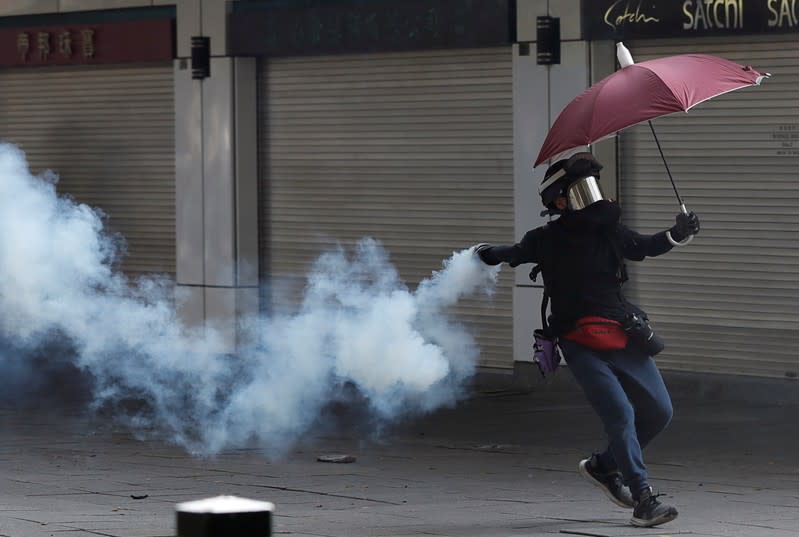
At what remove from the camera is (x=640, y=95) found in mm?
8570

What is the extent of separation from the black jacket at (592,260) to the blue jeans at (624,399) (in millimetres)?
194

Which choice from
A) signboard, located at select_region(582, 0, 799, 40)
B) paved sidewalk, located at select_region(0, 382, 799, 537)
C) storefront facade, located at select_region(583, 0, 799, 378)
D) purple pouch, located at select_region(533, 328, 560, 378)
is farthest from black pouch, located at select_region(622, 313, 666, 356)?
signboard, located at select_region(582, 0, 799, 40)

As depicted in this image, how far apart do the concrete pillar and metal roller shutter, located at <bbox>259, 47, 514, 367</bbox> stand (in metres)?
0.18

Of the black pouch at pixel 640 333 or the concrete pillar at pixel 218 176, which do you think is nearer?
the black pouch at pixel 640 333

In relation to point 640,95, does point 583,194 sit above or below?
below

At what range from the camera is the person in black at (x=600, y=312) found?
8438mm

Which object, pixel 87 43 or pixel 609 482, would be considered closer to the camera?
pixel 609 482

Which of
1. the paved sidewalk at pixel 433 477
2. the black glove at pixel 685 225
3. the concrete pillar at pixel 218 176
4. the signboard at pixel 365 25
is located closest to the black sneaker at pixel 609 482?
the paved sidewalk at pixel 433 477

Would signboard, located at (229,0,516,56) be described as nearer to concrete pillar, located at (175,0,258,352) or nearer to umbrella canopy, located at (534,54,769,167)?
concrete pillar, located at (175,0,258,352)

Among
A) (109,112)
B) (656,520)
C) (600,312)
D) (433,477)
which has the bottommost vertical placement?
(433,477)

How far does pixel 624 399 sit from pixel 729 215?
5.75 metres

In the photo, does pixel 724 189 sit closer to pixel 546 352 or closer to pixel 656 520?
pixel 546 352

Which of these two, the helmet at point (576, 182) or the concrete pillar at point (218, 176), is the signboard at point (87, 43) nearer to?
the concrete pillar at point (218, 176)

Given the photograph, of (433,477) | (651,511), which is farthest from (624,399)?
(433,477)
